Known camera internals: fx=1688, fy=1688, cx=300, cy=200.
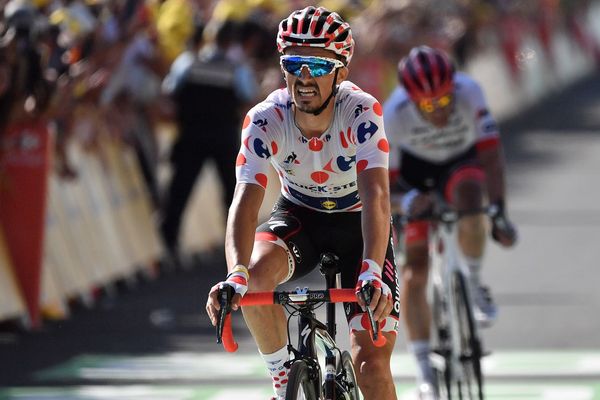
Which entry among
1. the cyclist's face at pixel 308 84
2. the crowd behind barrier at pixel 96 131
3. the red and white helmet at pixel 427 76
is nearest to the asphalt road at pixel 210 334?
the crowd behind barrier at pixel 96 131

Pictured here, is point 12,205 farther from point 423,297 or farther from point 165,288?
point 423,297

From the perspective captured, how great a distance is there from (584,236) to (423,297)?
748cm

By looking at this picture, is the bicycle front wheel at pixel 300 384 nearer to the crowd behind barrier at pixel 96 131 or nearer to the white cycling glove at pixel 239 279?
the white cycling glove at pixel 239 279

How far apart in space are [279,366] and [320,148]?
2.94 ft

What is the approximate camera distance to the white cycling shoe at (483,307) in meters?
9.31

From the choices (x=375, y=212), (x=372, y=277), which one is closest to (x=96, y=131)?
(x=375, y=212)

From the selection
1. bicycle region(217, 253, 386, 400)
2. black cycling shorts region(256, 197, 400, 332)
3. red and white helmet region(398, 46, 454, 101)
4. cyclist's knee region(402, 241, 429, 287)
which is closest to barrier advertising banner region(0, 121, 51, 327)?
cyclist's knee region(402, 241, 429, 287)

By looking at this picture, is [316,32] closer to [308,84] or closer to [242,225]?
[308,84]

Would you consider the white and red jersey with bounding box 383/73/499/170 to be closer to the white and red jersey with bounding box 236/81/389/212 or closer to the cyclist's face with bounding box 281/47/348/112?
the white and red jersey with bounding box 236/81/389/212

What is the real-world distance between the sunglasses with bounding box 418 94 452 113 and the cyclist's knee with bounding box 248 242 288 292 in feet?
8.43

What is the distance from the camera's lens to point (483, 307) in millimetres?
9391

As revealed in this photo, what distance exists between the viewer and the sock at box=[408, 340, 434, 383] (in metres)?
9.20

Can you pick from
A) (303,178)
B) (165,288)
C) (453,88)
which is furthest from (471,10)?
(303,178)

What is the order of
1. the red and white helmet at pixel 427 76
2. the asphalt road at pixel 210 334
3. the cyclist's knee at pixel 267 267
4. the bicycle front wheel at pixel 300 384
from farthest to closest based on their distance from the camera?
the asphalt road at pixel 210 334 < the red and white helmet at pixel 427 76 < the cyclist's knee at pixel 267 267 < the bicycle front wheel at pixel 300 384
